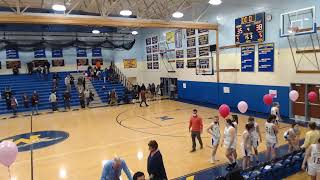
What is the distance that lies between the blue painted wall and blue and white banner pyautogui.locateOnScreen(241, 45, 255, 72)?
Answer: 1.00 metres

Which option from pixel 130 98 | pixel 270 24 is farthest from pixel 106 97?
pixel 270 24

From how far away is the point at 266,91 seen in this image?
14562 millimetres

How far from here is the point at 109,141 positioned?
1081cm

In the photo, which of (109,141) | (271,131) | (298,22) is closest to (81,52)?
(109,141)

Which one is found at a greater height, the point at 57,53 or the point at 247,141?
the point at 57,53

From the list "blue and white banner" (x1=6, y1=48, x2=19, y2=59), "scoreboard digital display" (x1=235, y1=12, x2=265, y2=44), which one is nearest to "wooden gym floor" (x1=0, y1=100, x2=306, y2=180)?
"scoreboard digital display" (x1=235, y1=12, x2=265, y2=44)

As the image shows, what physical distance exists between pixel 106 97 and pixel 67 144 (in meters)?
11.8

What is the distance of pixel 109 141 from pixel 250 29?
9.67m

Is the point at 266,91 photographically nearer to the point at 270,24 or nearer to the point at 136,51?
the point at 270,24

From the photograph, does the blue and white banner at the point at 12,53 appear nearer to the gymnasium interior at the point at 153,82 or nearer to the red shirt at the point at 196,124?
the gymnasium interior at the point at 153,82

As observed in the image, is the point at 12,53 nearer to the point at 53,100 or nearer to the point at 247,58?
the point at 53,100

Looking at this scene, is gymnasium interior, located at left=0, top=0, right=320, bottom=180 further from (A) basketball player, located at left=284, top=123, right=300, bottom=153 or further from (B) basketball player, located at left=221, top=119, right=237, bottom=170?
(B) basketball player, located at left=221, top=119, right=237, bottom=170

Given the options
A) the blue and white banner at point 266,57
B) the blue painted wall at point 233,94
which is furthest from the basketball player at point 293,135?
the blue and white banner at point 266,57

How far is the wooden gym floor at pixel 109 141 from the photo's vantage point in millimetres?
7871
